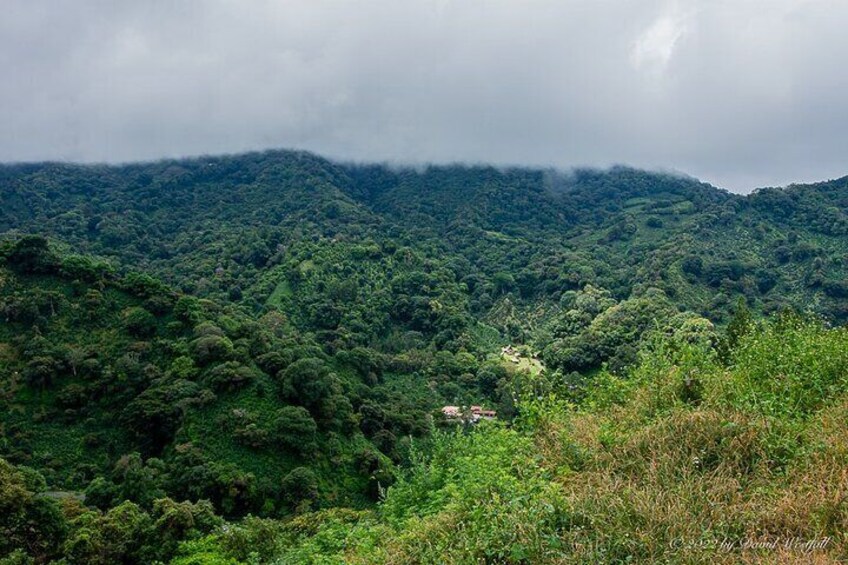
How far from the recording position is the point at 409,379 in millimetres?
55188

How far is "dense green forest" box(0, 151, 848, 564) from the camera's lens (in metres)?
6.86

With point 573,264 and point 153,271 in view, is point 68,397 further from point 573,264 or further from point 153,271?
point 573,264

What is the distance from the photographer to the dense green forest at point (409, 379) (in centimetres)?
686

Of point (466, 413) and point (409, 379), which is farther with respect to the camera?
point (409, 379)

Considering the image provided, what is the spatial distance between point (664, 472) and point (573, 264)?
84.1 metres

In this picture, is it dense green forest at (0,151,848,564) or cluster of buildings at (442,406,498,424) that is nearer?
dense green forest at (0,151,848,564)

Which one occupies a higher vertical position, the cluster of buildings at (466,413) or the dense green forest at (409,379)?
the dense green forest at (409,379)

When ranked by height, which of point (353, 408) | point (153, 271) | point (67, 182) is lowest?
point (353, 408)

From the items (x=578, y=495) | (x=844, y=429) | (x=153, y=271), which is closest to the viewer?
(x=578, y=495)

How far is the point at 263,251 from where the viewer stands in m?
79.9

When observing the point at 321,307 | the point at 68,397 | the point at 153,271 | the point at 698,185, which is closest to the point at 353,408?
the point at 68,397

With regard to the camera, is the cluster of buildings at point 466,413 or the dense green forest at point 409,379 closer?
the dense green forest at point 409,379

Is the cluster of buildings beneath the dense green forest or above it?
beneath

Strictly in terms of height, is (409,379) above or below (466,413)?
below
